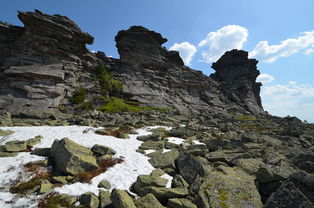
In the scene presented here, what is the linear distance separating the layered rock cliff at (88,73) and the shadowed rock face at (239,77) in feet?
1.65

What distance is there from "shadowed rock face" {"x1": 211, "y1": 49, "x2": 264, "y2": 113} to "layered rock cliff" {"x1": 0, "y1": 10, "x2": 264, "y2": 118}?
504mm

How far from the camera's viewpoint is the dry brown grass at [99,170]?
28.0ft

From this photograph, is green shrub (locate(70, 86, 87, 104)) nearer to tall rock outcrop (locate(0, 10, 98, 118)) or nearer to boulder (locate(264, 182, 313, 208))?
tall rock outcrop (locate(0, 10, 98, 118))

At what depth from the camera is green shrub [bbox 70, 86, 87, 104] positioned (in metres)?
45.9

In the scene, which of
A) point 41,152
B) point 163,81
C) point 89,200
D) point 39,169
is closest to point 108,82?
point 163,81

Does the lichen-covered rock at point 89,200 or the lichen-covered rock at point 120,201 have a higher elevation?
the lichen-covered rock at point 120,201

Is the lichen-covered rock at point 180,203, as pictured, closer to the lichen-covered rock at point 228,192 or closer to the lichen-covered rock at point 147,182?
the lichen-covered rock at point 228,192

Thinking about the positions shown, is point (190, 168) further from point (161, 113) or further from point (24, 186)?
point (161, 113)

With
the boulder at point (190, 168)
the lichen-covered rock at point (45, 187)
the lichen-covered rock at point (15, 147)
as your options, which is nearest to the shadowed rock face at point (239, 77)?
the boulder at point (190, 168)

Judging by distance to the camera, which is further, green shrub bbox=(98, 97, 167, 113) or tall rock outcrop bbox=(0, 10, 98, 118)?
green shrub bbox=(98, 97, 167, 113)

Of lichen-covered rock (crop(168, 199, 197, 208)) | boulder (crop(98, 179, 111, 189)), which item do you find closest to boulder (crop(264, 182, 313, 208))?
lichen-covered rock (crop(168, 199, 197, 208))

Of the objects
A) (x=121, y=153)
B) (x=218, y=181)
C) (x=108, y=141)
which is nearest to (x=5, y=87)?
(x=108, y=141)

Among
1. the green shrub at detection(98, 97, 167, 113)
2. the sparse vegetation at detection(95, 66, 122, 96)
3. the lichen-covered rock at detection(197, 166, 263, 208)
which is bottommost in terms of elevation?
the lichen-covered rock at detection(197, 166, 263, 208)

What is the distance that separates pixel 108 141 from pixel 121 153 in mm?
2627
